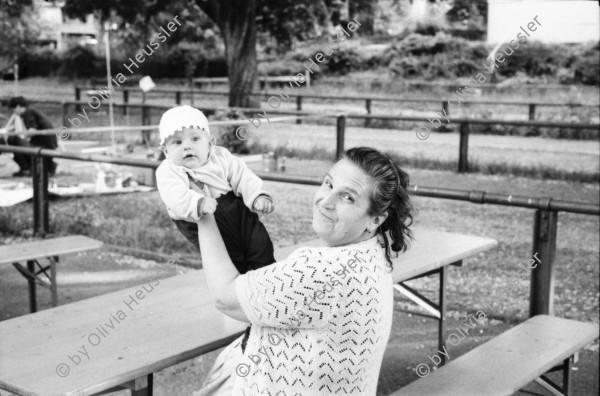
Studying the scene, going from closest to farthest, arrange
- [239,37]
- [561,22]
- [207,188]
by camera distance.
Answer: [207,188] < [239,37] < [561,22]

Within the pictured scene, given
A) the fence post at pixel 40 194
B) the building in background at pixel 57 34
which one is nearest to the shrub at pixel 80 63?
the building in background at pixel 57 34

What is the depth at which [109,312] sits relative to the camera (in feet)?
9.39

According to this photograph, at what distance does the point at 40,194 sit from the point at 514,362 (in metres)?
4.82

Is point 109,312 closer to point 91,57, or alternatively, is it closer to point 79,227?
point 79,227

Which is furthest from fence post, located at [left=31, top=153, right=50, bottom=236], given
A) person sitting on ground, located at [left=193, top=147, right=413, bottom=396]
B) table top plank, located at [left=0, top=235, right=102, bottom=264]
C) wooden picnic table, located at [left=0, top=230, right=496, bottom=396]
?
person sitting on ground, located at [left=193, top=147, right=413, bottom=396]

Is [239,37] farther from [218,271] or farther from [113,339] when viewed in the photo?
[218,271]

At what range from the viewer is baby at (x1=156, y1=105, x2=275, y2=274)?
7.66 feet

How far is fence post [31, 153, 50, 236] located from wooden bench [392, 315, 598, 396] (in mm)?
4333

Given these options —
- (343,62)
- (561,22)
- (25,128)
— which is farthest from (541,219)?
(343,62)

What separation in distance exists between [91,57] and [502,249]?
91.0 feet

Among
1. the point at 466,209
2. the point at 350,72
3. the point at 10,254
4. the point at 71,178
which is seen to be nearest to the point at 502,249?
the point at 466,209

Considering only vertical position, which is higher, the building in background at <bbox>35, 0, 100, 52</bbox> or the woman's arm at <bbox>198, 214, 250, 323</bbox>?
the building in background at <bbox>35, 0, 100, 52</bbox>

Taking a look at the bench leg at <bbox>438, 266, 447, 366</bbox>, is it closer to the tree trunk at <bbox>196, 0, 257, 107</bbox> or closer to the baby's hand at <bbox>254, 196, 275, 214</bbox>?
the baby's hand at <bbox>254, 196, 275, 214</bbox>

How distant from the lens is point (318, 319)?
6.53 feet
